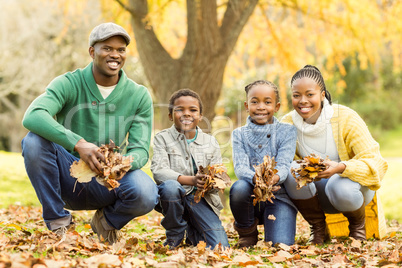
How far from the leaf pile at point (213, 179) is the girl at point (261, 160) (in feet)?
0.75

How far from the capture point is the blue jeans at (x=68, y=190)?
2.89m

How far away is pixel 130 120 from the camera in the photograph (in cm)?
332

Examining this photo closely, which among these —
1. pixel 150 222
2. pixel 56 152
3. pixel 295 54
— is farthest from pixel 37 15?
pixel 56 152

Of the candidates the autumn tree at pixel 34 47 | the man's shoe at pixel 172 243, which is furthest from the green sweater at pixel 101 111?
the autumn tree at pixel 34 47

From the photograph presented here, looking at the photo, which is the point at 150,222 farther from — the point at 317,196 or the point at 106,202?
the point at 317,196

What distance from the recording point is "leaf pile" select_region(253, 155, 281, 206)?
3.04 metres

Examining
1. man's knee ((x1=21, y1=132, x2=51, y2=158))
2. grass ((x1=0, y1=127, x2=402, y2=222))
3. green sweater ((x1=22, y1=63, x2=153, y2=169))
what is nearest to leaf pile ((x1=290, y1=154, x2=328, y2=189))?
green sweater ((x1=22, y1=63, x2=153, y2=169))

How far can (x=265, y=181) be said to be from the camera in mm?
3070

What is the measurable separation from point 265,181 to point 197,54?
309 centimetres

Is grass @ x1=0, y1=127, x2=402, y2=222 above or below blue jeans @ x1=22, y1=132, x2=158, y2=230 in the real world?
below

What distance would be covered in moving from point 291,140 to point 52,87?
1.80 metres

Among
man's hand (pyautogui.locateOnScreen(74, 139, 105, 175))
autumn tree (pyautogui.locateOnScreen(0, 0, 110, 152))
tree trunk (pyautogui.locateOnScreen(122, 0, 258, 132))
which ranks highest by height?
autumn tree (pyautogui.locateOnScreen(0, 0, 110, 152))

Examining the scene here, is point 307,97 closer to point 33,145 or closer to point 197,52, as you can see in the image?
point 33,145

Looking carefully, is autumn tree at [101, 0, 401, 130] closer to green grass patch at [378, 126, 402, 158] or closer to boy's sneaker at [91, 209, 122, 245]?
boy's sneaker at [91, 209, 122, 245]
